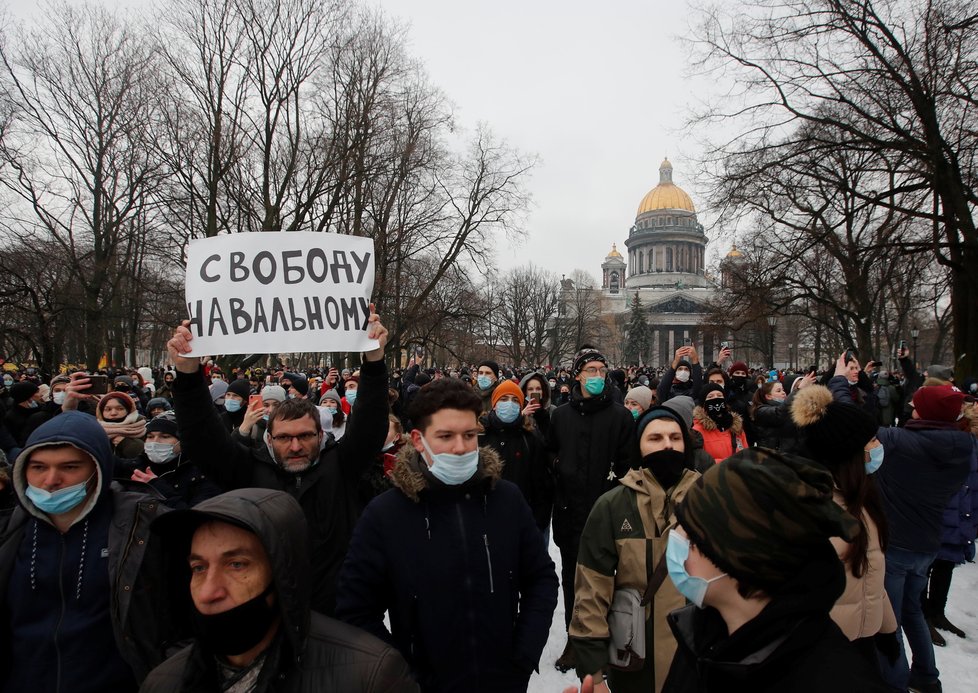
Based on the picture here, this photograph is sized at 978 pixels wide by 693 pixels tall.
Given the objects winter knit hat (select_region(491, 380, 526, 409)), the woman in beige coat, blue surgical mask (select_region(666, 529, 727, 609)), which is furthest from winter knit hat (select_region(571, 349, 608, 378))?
blue surgical mask (select_region(666, 529, 727, 609))

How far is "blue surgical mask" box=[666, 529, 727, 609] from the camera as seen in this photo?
4.91ft

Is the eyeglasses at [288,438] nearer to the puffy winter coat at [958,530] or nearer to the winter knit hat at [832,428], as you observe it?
the winter knit hat at [832,428]

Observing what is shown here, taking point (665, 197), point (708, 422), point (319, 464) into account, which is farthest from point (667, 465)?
point (665, 197)

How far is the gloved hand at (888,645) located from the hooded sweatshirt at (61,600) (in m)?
3.18

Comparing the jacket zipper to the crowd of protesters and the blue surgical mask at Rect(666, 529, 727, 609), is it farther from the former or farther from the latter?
the blue surgical mask at Rect(666, 529, 727, 609)

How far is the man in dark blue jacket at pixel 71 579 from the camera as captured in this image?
2.17 m

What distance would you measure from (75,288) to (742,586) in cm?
2550

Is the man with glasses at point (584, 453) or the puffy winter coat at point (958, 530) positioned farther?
the puffy winter coat at point (958, 530)

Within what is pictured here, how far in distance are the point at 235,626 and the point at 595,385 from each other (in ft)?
10.7

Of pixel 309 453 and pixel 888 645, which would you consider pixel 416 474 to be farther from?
pixel 888 645

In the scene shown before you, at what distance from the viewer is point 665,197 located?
324 feet

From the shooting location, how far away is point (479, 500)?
236cm

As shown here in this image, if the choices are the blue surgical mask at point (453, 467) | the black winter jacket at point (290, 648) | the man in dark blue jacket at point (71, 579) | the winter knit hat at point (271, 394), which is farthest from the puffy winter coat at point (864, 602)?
the winter knit hat at point (271, 394)

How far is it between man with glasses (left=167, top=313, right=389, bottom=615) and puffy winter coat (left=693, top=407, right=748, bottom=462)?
346 centimetres
